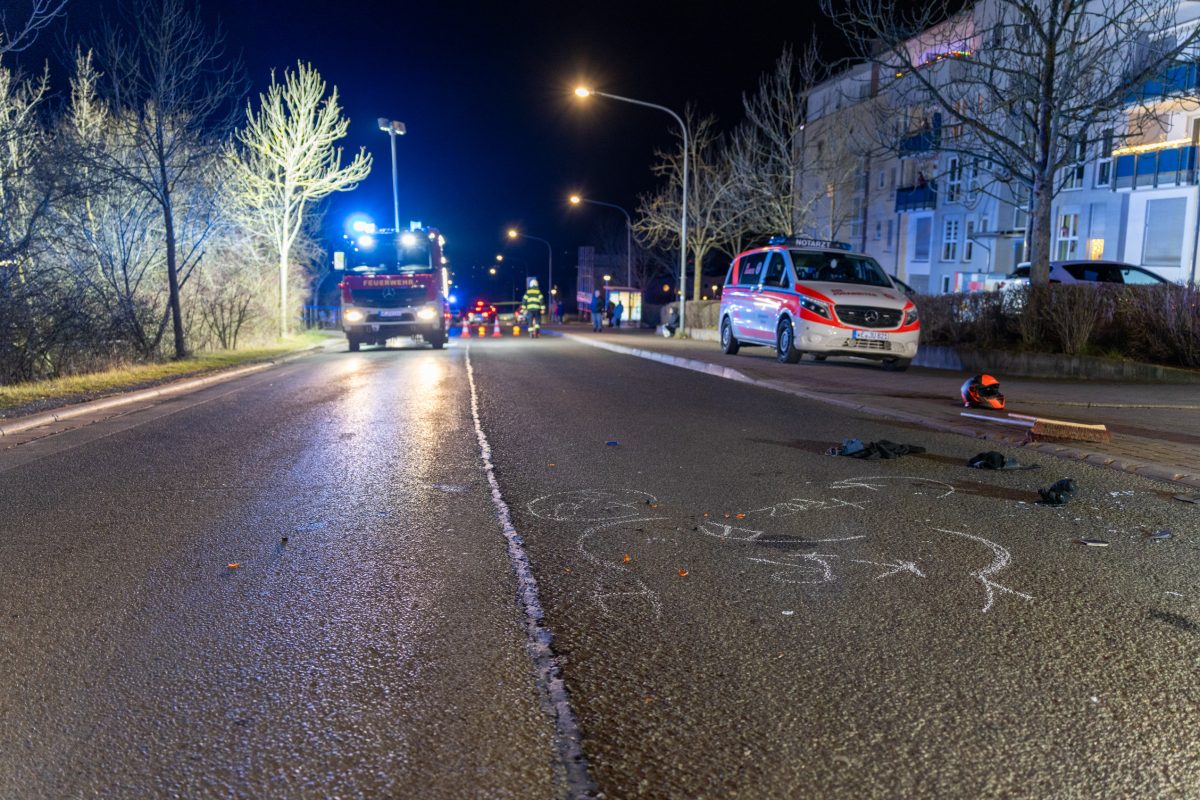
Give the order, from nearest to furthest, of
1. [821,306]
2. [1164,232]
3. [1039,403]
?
[1039,403]
[821,306]
[1164,232]

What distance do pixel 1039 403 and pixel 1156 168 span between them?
92.1ft

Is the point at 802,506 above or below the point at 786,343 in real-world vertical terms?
below

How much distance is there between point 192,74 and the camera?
1802 cm

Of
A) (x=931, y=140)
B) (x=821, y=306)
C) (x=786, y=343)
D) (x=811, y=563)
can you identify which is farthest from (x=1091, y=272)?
(x=811, y=563)

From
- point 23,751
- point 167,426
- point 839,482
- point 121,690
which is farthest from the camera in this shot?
point 167,426

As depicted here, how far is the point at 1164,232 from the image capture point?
109 ft

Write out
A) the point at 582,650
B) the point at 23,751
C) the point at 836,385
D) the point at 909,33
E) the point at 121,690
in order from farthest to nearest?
the point at 909,33, the point at 836,385, the point at 582,650, the point at 121,690, the point at 23,751

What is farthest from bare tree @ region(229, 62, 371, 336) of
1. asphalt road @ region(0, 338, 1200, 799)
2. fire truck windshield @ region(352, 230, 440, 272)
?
asphalt road @ region(0, 338, 1200, 799)

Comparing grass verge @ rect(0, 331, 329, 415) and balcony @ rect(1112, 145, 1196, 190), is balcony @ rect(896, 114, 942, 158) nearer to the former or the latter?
grass verge @ rect(0, 331, 329, 415)

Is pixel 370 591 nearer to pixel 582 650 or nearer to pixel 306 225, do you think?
A: pixel 582 650

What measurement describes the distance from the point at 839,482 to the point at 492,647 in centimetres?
385

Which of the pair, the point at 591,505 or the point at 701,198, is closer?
the point at 591,505

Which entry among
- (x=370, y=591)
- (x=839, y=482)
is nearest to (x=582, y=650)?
(x=370, y=591)

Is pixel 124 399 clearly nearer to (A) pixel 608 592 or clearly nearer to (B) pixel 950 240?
(A) pixel 608 592
